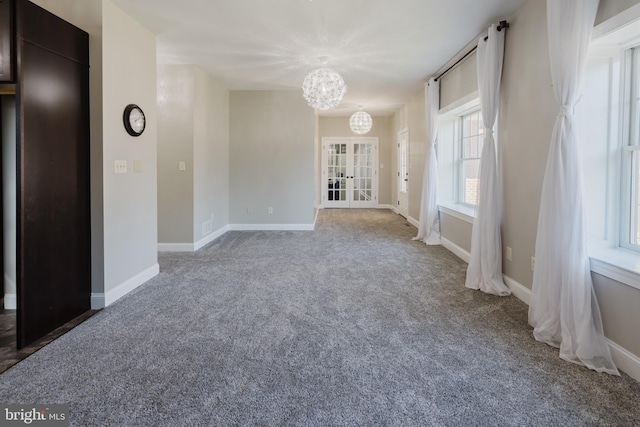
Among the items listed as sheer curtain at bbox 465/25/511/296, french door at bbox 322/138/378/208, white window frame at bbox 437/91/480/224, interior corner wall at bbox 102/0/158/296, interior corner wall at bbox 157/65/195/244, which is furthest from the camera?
french door at bbox 322/138/378/208

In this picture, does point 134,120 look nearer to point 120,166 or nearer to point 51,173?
point 120,166

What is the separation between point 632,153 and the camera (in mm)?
2320

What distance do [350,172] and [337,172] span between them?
39cm

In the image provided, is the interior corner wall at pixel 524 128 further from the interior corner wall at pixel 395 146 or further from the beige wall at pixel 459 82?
the interior corner wall at pixel 395 146

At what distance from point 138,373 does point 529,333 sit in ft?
8.11

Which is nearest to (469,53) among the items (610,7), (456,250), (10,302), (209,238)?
(610,7)

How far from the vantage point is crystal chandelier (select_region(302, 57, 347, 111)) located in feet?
15.5

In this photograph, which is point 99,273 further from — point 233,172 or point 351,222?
point 351,222

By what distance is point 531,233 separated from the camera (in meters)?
3.00

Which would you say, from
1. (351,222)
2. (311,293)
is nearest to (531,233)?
(311,293)

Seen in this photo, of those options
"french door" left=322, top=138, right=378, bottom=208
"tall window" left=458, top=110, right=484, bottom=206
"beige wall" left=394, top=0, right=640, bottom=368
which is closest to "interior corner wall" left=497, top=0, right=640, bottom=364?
"beige wall" left=394, top=0, right=640, bottom=368

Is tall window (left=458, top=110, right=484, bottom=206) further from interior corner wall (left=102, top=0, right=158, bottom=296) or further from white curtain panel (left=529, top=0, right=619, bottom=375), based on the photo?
interior corner wall (left=102, top=0, right=158, bottom=296)

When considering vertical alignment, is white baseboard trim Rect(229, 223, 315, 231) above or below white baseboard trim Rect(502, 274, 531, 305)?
above

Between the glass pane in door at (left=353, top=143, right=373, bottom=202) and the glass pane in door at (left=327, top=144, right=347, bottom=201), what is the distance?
0.30m
